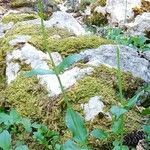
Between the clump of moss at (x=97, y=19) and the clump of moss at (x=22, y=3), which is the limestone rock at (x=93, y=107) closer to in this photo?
the clump of moss at (x=22, y=3)

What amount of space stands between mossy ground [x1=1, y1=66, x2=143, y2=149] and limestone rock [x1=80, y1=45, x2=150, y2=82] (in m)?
0.14

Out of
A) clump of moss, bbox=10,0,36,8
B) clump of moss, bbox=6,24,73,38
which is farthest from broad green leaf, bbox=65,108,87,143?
clump of moss, bbox=10,0,36,8

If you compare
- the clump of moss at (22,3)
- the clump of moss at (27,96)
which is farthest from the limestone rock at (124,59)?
the clump of moss at (22,3)

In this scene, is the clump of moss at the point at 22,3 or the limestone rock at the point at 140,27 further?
the clump of moss at the point at 22,3

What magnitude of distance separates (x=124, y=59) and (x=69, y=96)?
816mm

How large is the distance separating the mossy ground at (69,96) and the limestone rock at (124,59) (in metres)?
0.14

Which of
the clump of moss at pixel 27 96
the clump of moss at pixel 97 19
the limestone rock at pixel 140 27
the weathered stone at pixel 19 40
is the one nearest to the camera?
the clump of moss at pixel 27 96

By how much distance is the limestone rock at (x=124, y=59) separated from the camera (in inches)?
138

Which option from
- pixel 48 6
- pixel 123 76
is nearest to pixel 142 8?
pixel 48 6

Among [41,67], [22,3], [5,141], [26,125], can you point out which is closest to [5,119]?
[26,125]

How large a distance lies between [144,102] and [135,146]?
690 mm

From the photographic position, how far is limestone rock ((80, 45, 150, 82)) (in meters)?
3.52

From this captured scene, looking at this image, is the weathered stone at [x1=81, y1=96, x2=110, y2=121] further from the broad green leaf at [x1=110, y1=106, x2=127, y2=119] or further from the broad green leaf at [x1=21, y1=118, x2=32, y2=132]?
the broad green leaf at [x1=110, y1=106, x2=127, y2=119]

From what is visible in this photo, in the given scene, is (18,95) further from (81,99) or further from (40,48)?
(40,48)
